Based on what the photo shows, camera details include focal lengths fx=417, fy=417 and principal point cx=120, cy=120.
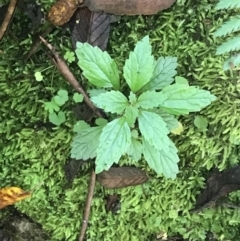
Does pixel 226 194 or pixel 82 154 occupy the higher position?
pixel 82 154

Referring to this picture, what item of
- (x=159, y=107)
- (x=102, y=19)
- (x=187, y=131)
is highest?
(x=102, y=19)

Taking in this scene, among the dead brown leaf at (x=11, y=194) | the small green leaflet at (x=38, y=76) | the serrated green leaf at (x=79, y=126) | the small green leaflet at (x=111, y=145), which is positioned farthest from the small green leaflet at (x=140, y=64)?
the dead brown leaf at (x=11, y=194)

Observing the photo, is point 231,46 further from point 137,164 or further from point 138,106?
point 137,164

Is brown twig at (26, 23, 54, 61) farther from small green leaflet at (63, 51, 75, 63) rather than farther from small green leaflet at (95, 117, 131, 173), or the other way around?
small green leaflet at (95, 117, 131, 173)

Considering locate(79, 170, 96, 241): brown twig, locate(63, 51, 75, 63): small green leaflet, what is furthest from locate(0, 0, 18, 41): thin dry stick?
locate(79, 170, 96, 241): brown twig

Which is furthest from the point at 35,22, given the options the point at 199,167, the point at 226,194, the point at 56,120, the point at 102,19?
the point at 226,194

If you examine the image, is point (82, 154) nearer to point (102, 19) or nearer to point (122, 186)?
point (122, 186)
